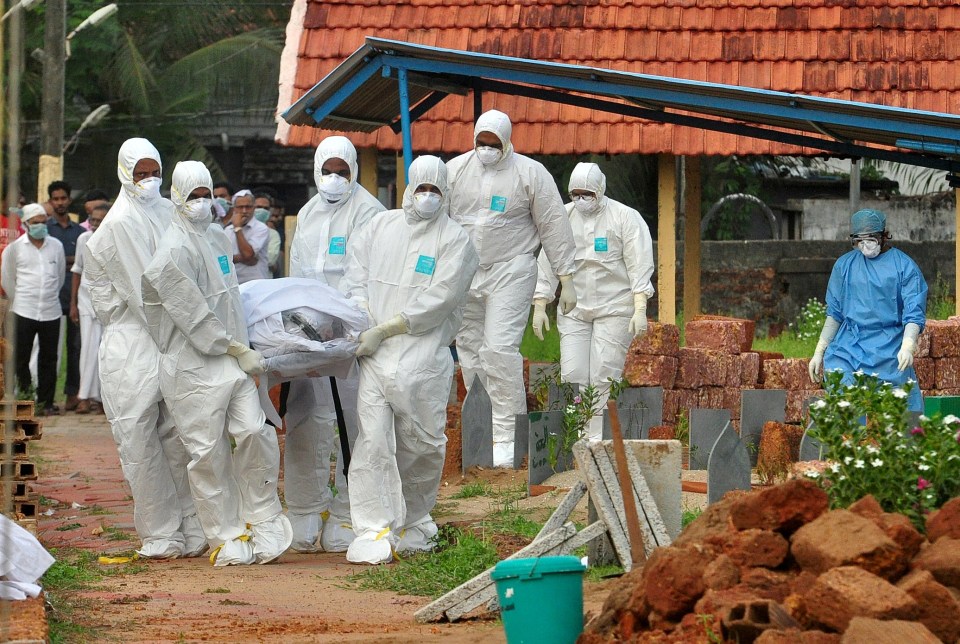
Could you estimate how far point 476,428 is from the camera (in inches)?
419

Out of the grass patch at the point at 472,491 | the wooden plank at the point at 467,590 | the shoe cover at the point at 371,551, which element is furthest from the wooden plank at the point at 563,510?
the grass patch at the point at 472,491

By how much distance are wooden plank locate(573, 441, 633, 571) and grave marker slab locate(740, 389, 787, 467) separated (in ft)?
13.1

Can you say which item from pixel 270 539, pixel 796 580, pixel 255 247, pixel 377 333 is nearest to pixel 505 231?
pixel 377 333

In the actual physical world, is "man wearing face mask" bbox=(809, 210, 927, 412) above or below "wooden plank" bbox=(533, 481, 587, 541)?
above

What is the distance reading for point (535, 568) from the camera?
5.50 metres

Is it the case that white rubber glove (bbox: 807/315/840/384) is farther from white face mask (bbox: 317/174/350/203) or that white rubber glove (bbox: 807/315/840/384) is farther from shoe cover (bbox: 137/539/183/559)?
shoe cover (bbox: 137/539/183/559)

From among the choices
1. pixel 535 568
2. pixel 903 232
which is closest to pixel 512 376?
pixel 535 568

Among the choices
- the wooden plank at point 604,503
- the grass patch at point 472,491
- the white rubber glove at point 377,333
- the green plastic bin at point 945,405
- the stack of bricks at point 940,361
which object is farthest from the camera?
the stack of bricks at point 940,361

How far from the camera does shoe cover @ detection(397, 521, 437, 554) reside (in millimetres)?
8172

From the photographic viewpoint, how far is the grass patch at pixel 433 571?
23.6 feet

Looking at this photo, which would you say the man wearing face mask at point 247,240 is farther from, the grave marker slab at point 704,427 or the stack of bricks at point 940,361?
the stack of bricks at point 940,361

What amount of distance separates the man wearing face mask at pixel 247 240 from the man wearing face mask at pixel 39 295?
1.79 metres

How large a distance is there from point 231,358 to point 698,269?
7.34m

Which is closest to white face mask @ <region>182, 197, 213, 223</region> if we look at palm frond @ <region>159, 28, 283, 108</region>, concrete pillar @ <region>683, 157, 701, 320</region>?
concrete pillar @ <region>683, 157, 701, 320</region>
